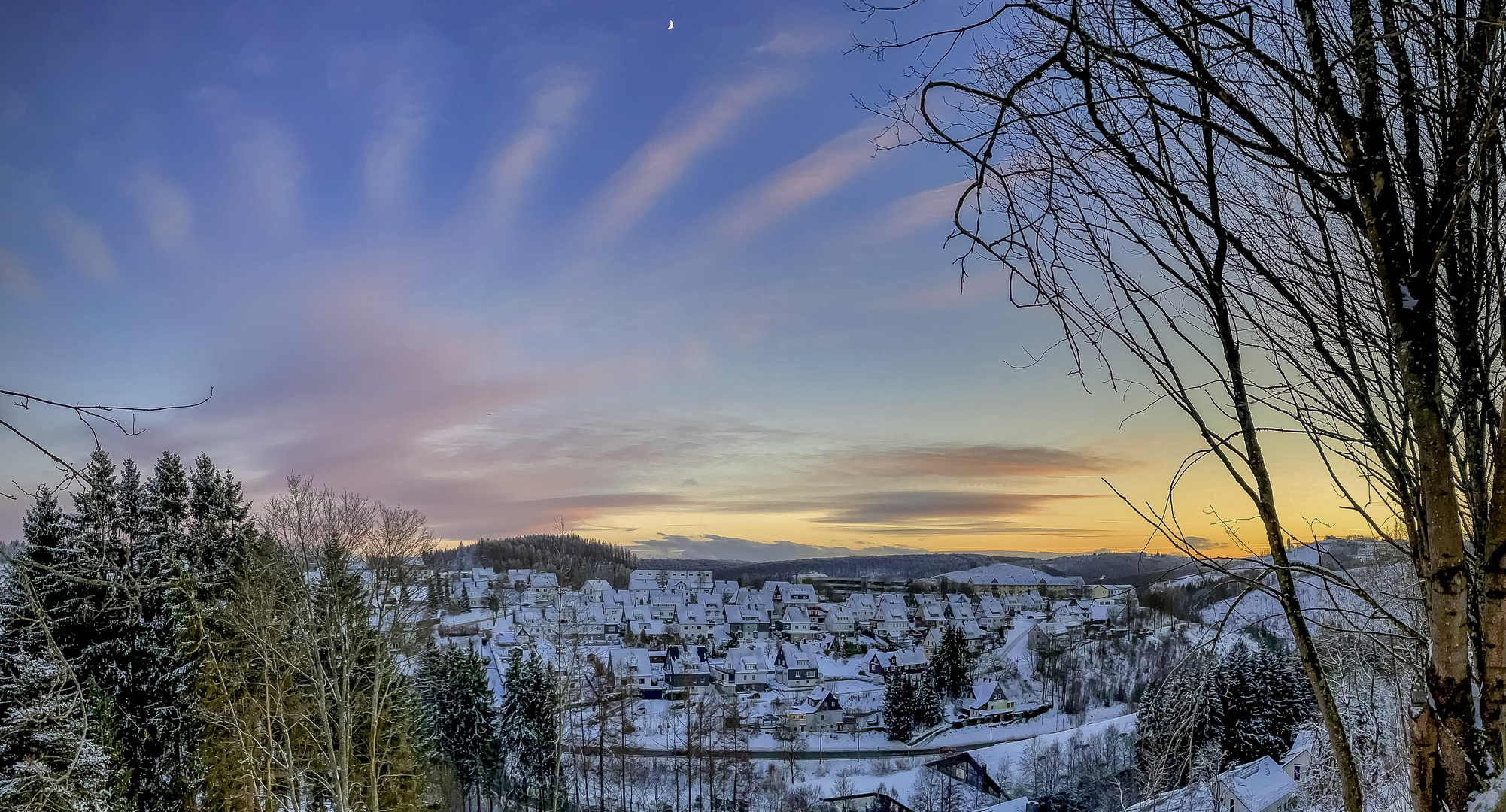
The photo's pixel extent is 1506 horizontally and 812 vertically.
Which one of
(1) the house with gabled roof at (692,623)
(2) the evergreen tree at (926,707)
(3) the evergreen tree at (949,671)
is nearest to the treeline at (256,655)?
(2) the evergreen tree at (926,707)

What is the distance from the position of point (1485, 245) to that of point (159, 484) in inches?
694

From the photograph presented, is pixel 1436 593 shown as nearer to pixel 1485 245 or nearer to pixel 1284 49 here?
pixel 1485 245

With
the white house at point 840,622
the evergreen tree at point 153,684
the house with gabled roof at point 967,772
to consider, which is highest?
the evergreen tree at point 153,684

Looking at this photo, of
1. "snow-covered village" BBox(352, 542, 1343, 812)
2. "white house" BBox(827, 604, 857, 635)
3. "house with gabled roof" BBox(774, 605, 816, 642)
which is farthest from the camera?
"white house" BBox(827, 604, 857, 635)

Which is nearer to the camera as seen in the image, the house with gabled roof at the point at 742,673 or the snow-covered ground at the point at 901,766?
the snow-covered ground at the point at 901,766

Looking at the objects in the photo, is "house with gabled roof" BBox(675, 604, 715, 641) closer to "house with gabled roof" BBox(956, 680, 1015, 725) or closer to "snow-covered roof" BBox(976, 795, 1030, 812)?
"house with gabled roof" BBox(956, 680, 1015, 725)

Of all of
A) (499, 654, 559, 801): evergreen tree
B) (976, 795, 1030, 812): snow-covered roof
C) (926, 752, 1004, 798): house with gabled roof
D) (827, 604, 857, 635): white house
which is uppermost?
(499, 654, 559, 801): evergreen tree

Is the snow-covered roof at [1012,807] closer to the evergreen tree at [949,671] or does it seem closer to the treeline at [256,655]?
the treeline at [256,655]

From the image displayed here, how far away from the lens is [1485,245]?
134cm

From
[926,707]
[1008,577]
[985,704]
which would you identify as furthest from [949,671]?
[1008,577]

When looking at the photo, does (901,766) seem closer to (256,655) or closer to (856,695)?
(856,695)

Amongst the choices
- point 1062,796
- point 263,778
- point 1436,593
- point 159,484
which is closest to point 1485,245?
point 1436,593

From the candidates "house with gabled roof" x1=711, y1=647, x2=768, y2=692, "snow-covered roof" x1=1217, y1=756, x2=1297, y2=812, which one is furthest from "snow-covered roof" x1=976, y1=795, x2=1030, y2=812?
"house with gabled roof" x1=711, y1=647, x2=768, y2=692

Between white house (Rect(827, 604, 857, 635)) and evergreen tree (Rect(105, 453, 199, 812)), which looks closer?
evergreen tree (Rect(105, 453, 199, 812))
